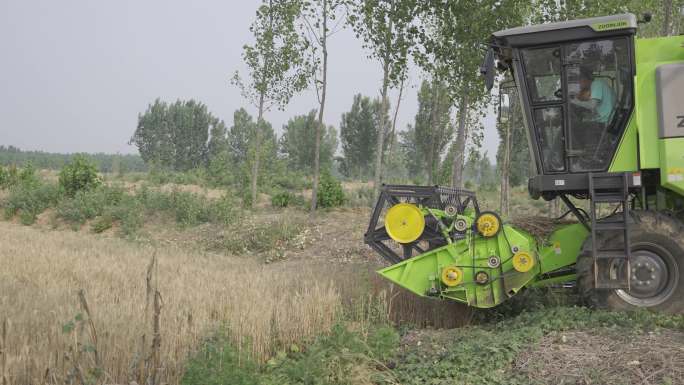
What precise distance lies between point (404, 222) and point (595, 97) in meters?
2.49

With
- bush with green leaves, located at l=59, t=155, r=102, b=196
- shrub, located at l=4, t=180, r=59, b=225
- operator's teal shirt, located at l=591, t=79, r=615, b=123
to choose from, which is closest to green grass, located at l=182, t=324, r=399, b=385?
operator's teal shirt, located at l=591, t=79, r=615, b=123

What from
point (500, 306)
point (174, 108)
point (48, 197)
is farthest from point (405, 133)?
point (500, 306)

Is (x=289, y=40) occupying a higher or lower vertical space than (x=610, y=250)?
higher

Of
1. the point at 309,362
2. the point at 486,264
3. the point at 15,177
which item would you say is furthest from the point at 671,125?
the point at 15,177

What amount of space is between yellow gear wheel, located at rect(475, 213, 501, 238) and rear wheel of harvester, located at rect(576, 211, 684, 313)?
0.93 m

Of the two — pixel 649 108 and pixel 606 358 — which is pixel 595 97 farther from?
pixel 606 358

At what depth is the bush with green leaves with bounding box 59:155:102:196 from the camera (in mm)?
20219

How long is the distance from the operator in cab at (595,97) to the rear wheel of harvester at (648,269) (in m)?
1.11

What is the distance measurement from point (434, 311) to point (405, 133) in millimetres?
45662

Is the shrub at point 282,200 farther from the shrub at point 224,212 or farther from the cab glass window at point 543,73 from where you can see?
the cab glass window at point 543,73

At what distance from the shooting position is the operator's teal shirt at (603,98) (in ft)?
20.9

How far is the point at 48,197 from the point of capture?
1975 centimetres

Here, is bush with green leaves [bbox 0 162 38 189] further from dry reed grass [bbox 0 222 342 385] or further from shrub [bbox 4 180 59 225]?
dry reed grass [bbox 0 222 342 385]

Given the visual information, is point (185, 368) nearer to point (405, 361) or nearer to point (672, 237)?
point (405, 361)
